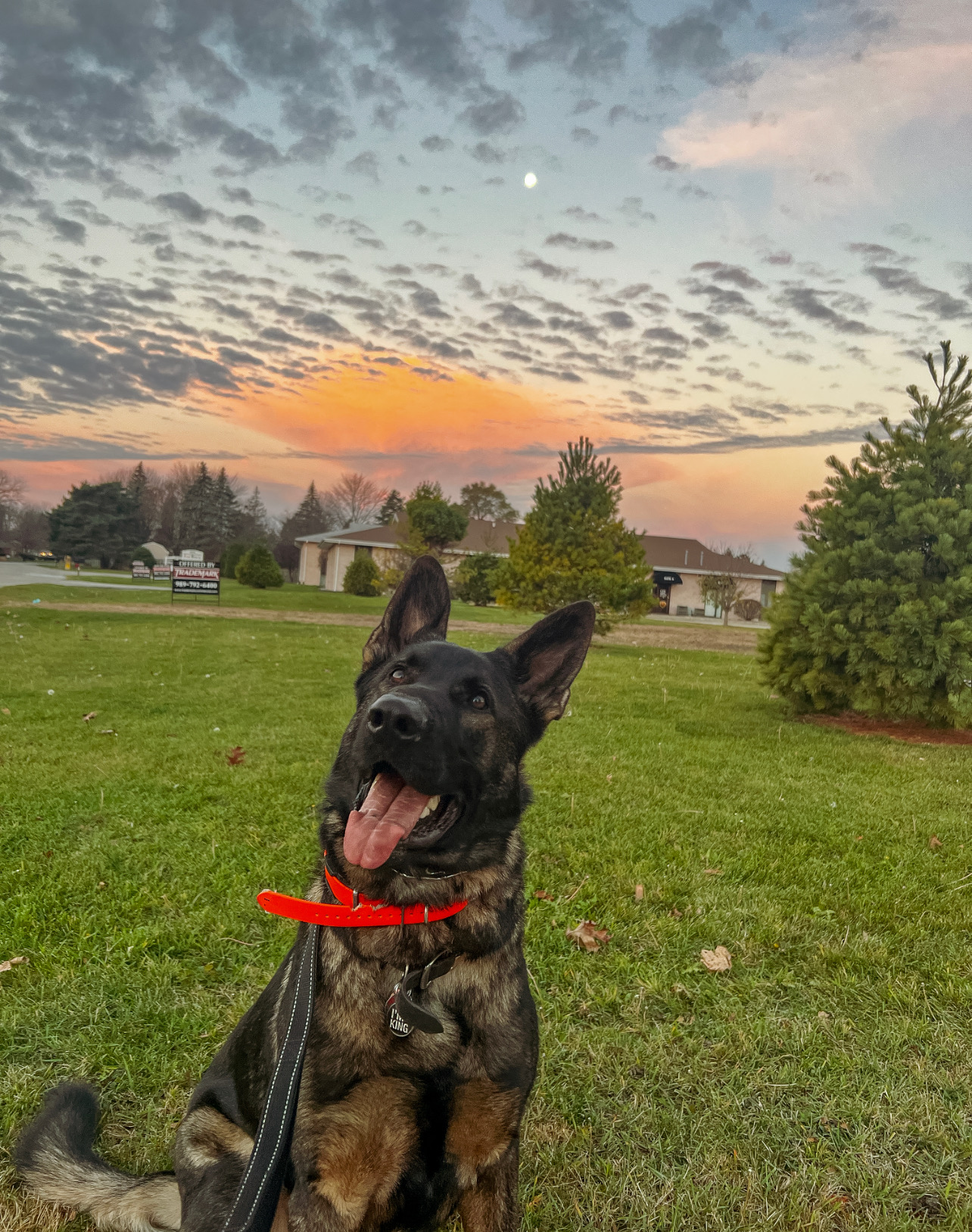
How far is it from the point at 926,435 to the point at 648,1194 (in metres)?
10.7

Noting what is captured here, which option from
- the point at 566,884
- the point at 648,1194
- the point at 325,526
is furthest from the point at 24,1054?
the point at 325,526

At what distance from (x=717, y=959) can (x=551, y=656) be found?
2260 mm

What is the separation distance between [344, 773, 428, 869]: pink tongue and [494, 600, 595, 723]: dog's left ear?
667 millimetres

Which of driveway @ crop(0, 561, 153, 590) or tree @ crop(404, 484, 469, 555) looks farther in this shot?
tree @ crop(404, 484, 469, 555)

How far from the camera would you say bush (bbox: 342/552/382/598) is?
1766 inches

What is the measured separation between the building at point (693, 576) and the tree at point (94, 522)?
46.7 meters

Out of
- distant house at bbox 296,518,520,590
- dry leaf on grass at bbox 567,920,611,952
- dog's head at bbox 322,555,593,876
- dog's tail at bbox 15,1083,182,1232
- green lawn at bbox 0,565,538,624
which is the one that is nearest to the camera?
dog's head at bbox 322,555,593,876

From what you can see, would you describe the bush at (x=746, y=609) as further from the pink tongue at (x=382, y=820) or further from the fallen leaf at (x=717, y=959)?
the pink tongue at (x=382, y=820)

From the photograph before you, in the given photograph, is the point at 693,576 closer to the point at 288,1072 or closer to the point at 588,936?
the point at 588,936

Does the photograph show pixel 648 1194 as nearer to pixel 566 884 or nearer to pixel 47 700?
pixel 566 884

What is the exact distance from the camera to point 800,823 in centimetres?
605

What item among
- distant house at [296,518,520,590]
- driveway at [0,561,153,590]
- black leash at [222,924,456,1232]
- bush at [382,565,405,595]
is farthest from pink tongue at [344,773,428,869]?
distant house at [296,518,520,590]

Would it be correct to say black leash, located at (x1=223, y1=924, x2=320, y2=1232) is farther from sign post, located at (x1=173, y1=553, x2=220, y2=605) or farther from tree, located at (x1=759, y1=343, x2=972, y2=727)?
sign post, located at (x1=173, y1=553, x2=220, y2=605)

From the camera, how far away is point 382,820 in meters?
1.98
